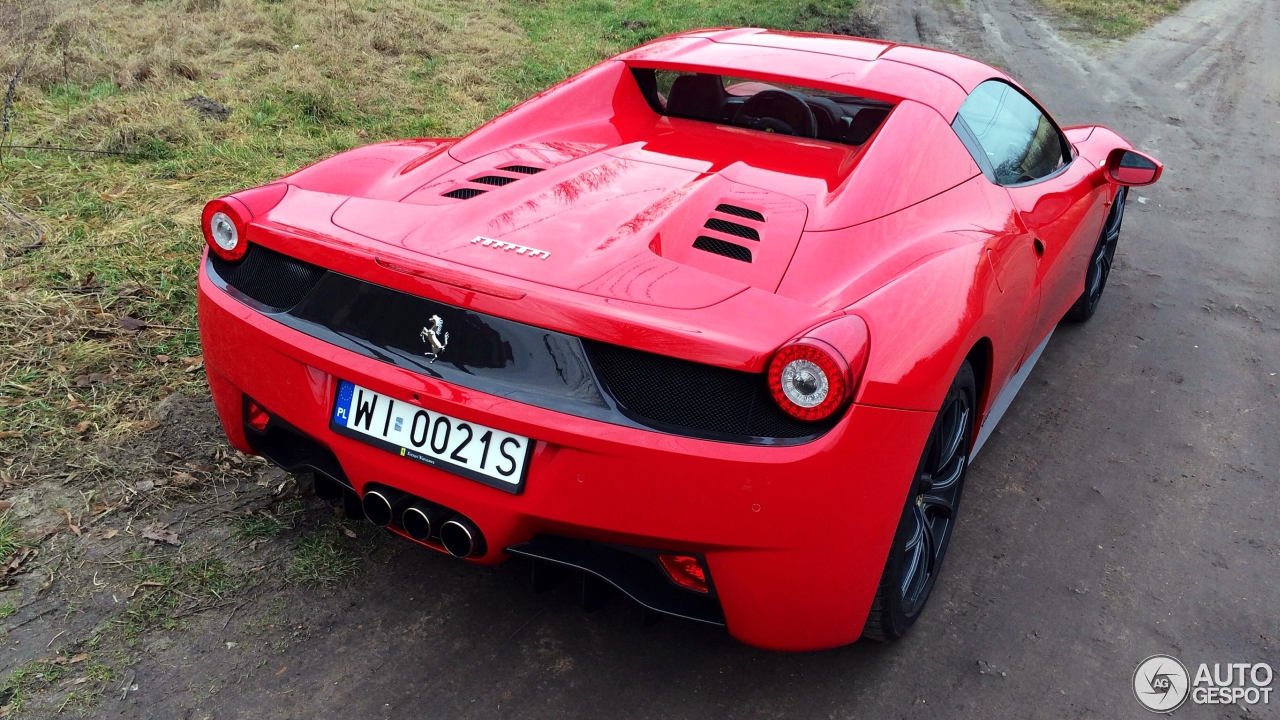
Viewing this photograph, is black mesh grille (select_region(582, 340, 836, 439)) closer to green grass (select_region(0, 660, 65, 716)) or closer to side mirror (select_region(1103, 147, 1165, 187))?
green grass (select_region(0, 660, 65, 716))

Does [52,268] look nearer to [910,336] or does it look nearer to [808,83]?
[808,83]

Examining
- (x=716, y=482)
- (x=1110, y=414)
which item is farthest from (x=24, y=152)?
(x=1110, y=414)

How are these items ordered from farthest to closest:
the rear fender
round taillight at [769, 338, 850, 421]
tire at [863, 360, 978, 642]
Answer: tire at [863, 360, 978, 642], the rear fender, round taillight at [769, 338, 850, 421]

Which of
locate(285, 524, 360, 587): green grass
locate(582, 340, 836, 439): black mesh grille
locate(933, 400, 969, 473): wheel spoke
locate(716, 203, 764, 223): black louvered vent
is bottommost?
locate(285, 524, 360, 587): green grass

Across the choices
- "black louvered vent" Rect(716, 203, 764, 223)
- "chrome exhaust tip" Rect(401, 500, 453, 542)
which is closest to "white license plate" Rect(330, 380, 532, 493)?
"chrome exhaust tip" Rect(401, 500, 453, 542)

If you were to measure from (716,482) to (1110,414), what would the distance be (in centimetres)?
254

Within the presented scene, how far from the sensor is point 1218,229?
6.05 metres

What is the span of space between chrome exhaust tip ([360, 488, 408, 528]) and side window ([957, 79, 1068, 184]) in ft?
6.50

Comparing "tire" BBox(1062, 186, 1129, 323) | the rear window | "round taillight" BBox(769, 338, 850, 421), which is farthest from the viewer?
"tire" BBox(1062, 186, 1129, 323)

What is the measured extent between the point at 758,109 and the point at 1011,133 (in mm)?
874

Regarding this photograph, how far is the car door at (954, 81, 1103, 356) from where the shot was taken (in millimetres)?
2977

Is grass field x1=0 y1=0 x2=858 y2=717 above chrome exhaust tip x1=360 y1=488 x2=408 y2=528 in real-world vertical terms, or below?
below

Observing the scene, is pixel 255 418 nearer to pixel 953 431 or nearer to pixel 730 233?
pixel 730 233

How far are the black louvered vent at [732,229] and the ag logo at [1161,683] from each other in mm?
1469
